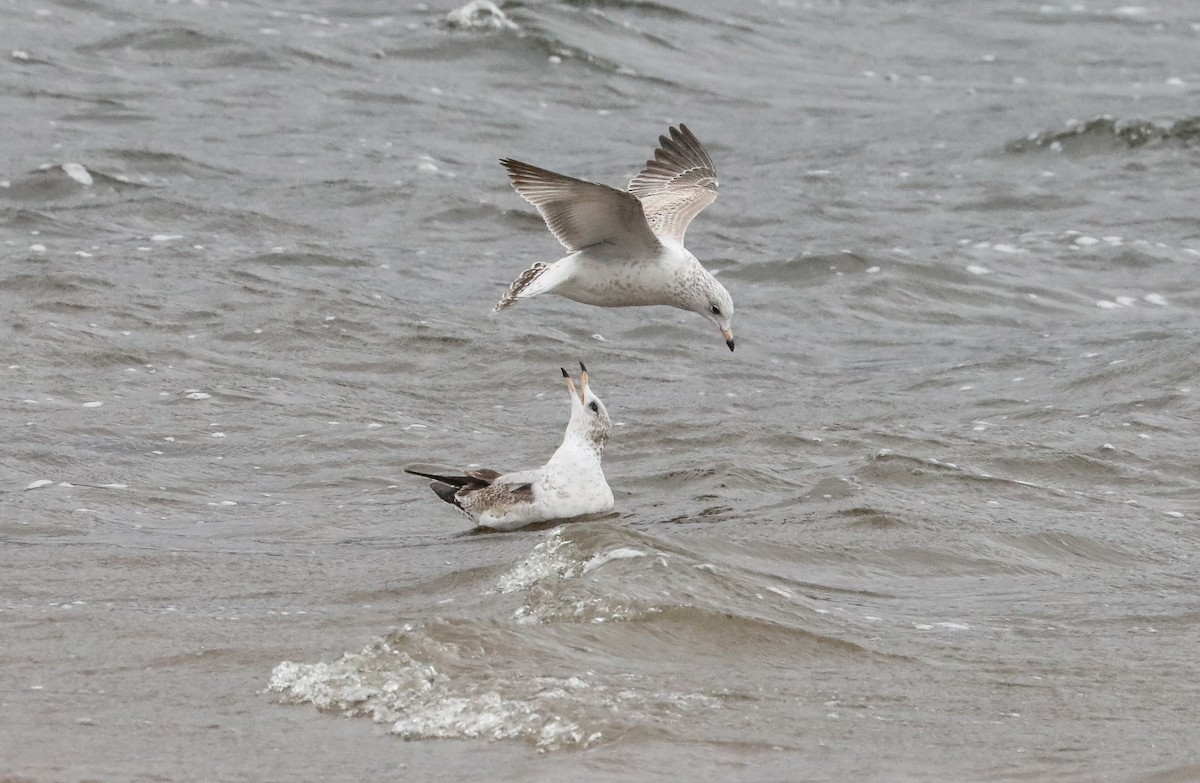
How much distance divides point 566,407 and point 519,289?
192cm

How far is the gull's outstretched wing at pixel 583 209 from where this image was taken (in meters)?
7.81

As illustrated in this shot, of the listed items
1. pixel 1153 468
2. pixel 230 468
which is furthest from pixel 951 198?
pixel 230 468

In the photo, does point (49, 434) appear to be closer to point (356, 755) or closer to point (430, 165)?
point (356, 755)

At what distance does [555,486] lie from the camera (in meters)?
7.43

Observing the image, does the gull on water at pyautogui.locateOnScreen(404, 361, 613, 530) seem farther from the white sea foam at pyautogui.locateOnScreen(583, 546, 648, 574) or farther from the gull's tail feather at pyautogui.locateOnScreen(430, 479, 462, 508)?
the white sea foam at pyautogui.locateOnScreen(583, 546, 648, 574)

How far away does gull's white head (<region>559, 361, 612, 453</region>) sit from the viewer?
24.8ft

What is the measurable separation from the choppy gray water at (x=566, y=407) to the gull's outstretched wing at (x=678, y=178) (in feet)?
3.94

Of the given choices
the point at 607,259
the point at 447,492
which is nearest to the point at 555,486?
the point at 447,492

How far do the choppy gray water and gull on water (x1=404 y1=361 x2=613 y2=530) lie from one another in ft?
0.54

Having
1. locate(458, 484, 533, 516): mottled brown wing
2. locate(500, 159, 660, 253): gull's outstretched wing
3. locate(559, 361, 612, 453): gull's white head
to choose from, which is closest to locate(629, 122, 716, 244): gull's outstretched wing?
locate(500, 159, 660, 253): gull's outstretched wing

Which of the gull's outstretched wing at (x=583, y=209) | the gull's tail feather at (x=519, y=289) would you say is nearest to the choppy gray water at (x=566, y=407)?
the gull's tail feather at (x=519, y=289)

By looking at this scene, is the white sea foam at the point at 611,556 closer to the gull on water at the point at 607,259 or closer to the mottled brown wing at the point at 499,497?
the mottled brown wing at the point at 499,497

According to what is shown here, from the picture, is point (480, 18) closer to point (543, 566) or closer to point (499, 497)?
point (499, 497)

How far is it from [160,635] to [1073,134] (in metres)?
14.1
